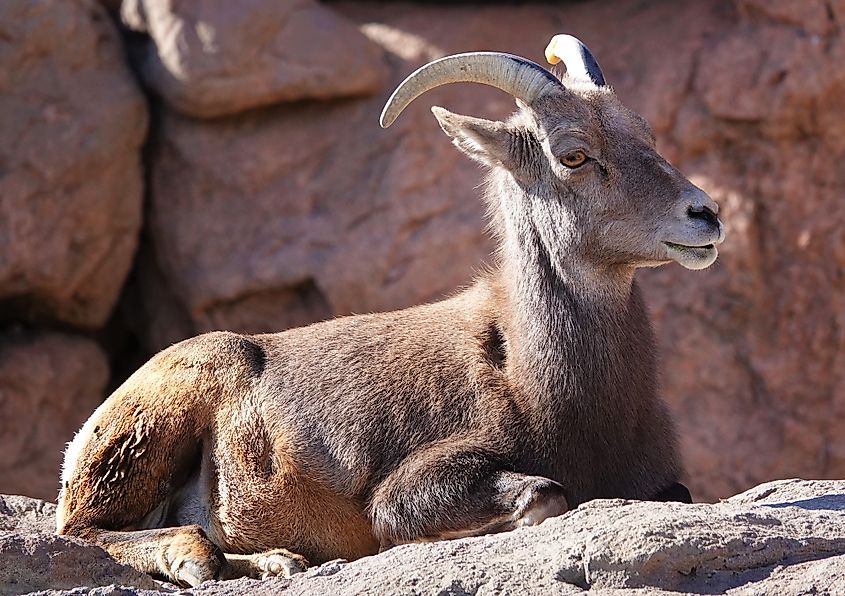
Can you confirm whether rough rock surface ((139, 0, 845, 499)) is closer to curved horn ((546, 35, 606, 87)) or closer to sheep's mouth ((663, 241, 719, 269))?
curved horn ((546, 35, 606, 87))

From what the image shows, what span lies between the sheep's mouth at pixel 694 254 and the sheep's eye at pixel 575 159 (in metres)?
0.58

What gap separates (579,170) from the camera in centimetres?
632

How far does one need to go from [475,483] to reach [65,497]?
1970 millimetres

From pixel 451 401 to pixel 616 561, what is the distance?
198 centimetres

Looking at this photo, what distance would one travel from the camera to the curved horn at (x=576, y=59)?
706cm

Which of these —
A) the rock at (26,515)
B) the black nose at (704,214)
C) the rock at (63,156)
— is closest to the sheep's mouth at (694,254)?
the black nose at (704,214)

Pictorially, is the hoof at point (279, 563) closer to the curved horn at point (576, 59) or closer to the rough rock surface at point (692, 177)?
the curved horn at point (576, 59)

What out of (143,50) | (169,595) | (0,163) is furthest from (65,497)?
(143,50)

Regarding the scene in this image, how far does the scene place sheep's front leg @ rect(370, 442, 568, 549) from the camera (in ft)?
18.9

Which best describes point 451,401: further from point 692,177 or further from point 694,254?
point 692,177

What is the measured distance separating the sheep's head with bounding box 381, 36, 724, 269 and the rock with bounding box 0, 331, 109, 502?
241 inches

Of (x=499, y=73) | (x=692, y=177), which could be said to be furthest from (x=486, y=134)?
(x=692, y=177)

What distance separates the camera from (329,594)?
4.59 meters

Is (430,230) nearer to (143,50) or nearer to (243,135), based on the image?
(243,135)
